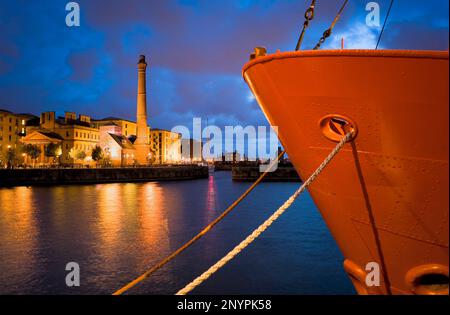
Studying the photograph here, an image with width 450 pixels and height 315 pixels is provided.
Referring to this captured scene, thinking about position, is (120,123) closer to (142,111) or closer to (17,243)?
(142,111)

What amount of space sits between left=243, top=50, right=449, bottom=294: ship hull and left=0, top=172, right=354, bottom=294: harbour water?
6044 millimetres

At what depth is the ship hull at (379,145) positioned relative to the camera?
406 cm

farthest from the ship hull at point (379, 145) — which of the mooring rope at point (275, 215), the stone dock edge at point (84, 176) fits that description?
the stone dock edge at point (84, 176)

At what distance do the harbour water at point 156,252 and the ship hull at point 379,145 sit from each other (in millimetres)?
6044

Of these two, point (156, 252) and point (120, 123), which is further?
point (120, 123)

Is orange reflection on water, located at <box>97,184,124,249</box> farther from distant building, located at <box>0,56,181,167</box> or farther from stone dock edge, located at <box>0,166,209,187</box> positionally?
distant building, located at <box>0,56,181,167</box>

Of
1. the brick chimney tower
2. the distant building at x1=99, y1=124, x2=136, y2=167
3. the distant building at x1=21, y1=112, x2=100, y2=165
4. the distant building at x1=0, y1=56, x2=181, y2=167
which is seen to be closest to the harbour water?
the brick chimney tower

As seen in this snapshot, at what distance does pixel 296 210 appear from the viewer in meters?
29.9

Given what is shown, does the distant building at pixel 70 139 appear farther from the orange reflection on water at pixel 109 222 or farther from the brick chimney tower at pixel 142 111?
the orange reflection on water at pixel 109 222

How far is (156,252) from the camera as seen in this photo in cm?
1500

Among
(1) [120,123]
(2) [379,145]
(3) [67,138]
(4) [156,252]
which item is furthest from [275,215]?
(1) [120,123]

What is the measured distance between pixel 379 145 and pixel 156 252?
12384mm

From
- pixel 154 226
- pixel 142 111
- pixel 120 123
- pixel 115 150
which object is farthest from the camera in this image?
pixel 120 123

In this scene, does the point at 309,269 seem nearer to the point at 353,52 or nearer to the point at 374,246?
the point at 374,246
